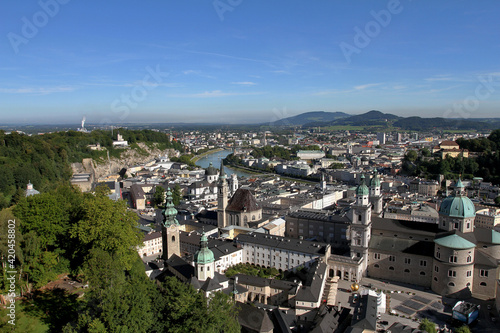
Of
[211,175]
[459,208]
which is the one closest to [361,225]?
[459,208]

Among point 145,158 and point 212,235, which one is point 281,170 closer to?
point 145,158

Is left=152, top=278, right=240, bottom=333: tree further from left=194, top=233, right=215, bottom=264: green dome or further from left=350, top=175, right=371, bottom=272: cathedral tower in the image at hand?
left=350, top=175, right=371, bottom=272: cathedral tower

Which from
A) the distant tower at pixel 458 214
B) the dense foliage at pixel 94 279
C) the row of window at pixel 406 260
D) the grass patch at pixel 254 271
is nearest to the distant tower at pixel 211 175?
the grass patch at pixel 254 271

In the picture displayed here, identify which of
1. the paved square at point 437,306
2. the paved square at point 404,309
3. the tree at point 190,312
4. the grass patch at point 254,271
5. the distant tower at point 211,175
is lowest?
the paved square at point 437,306

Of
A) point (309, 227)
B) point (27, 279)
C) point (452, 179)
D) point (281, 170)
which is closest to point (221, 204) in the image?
point (309, 227)

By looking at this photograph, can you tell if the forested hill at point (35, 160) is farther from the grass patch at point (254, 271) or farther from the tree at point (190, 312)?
the tree at point (190, 312)

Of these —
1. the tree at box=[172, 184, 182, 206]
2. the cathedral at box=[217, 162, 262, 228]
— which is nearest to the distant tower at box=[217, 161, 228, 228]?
the cathedral at box=[217, 162, 262, 228]
